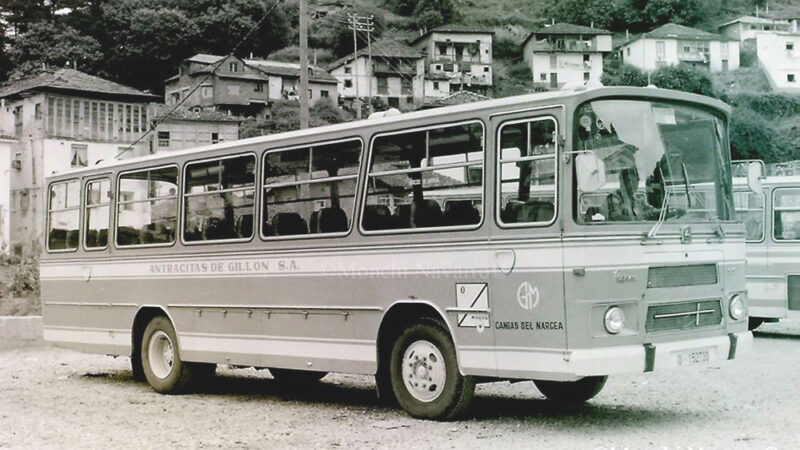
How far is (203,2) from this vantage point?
93.6 m

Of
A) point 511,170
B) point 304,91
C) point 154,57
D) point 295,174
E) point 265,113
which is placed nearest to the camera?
point 511,170

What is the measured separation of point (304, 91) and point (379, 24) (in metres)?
98.4

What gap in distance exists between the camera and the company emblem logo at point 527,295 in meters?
8.84

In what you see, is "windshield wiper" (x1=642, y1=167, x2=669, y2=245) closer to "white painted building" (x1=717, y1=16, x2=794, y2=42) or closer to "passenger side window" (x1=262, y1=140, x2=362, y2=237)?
"passenger side window" (x1=262, y1=140, x2=362, y2=237)

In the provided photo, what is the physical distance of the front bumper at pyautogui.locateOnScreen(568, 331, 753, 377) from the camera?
8438 mm

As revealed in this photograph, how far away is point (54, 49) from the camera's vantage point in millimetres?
80812

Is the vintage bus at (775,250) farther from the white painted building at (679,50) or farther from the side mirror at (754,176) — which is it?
the white painted building at (679,50)

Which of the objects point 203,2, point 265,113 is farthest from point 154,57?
point 265,113

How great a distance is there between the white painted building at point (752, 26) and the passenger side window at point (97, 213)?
115 meters

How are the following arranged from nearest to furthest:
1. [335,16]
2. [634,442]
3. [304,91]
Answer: [634,442] < [304,91] < [335,16]

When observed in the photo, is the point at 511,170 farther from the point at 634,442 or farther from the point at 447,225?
the point at 634,442

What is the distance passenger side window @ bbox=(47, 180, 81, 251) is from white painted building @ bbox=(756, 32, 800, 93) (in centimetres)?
10963

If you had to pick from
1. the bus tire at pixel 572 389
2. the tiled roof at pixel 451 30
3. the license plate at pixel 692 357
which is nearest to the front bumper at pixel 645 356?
the license plate at pixel 692 357

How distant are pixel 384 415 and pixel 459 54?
321 feet
